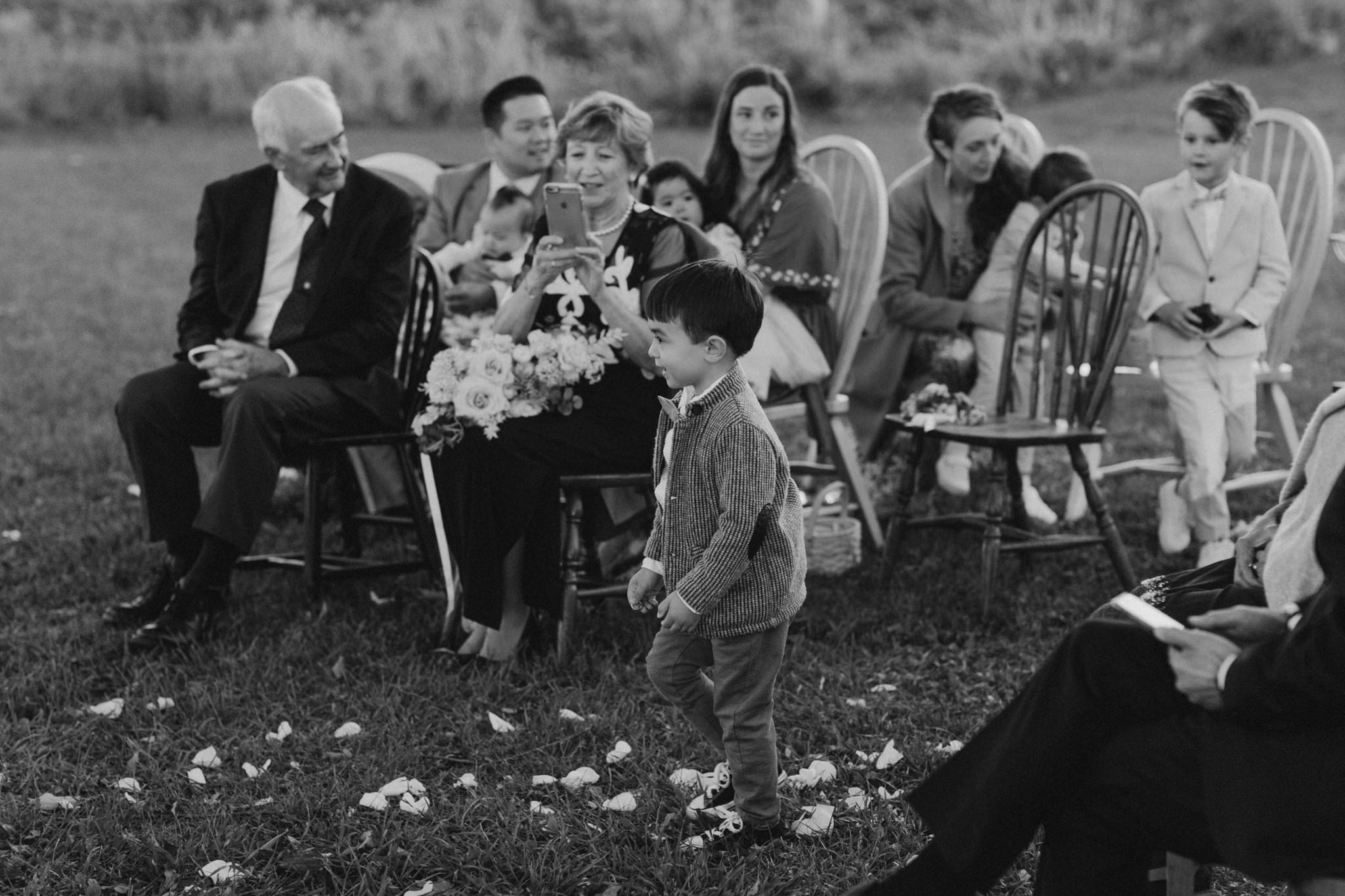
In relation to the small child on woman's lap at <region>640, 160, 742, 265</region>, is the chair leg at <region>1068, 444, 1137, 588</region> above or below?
below

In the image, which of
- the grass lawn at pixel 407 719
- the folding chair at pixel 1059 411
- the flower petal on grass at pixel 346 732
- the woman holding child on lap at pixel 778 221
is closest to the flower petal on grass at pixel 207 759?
the grass lawn at pixel 407 719

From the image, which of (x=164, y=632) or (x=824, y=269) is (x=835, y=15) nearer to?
(x=824, y=269)

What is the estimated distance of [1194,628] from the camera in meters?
2.19

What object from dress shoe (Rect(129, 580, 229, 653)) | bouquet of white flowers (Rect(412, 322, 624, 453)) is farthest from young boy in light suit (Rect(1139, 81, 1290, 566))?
dress shoe (Rect(129, 580, 229, 653))

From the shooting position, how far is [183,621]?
4.04 m

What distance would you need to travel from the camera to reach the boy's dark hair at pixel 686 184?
483 centimetres

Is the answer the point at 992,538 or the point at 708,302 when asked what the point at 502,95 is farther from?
the point at 708,302

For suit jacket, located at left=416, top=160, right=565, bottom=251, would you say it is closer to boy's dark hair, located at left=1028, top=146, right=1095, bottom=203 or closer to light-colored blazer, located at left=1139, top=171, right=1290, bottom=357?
boy's dark hair, located at left=1028, top=146, right=1095, bottom=203

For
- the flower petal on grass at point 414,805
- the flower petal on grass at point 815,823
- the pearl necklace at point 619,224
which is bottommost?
the flower petal on grass at point 414,805

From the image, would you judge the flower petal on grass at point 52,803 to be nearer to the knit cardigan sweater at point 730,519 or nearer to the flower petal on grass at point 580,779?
the flower petal on grass at point 580,779

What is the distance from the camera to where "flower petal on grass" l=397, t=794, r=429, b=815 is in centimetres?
305

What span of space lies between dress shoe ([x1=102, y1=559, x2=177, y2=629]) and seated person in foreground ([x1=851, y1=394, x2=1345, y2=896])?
8.54 feet

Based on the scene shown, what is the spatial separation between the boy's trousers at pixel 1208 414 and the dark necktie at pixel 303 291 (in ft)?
8.59

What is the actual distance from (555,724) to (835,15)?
55.0 ft
